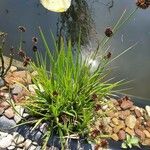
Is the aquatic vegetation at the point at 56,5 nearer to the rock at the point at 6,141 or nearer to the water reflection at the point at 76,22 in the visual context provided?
the water reflection at the point at 76,22

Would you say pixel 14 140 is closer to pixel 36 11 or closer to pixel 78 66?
pixel 78 66

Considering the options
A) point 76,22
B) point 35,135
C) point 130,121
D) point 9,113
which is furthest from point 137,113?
point 76,22

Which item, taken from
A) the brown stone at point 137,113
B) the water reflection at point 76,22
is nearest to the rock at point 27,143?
the brown stone at point 137,113

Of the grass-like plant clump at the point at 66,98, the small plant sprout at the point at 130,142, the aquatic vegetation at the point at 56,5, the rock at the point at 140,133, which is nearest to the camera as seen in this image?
the grass-like plant clump at the point at 66,98

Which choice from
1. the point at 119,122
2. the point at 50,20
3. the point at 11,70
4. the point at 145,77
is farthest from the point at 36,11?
the point at 119,122

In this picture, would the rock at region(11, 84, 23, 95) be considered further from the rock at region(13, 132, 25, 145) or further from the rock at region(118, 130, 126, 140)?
the rock at region(118, 130, 126, 140)

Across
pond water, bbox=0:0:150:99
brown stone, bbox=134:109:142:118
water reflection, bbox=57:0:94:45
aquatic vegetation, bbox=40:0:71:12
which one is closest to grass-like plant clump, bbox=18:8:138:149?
brown stone, bbox=134:109:142:118
